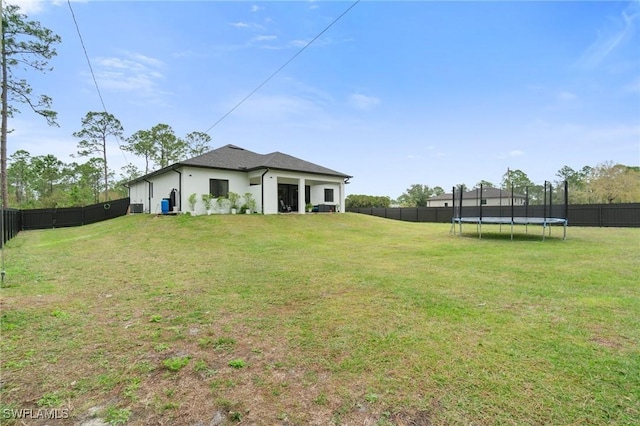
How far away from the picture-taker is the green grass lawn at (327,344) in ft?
5.97

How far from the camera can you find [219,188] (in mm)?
16891

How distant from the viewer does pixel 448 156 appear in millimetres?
30797

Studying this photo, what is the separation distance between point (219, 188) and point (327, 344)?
15721 mm

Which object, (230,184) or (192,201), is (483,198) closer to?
(230,184)

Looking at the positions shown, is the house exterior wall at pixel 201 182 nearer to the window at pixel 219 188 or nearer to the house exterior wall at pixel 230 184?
the house exterior wall at pixel 230 184

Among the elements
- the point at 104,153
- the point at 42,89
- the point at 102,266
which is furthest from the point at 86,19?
the point at 104,153

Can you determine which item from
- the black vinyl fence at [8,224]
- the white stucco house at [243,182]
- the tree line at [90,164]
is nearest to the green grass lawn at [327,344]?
the black vinyl fence at [8,224]

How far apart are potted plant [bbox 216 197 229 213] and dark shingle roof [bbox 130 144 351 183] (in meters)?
1.89

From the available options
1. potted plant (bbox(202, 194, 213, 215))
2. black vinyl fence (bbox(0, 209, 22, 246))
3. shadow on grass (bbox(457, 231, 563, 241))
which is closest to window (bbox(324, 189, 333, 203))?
potted plant (bbox(202, 194, 213, 215))

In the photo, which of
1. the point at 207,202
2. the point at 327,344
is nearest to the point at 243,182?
the point at 207,202

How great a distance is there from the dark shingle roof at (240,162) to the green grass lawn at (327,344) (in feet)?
36.7

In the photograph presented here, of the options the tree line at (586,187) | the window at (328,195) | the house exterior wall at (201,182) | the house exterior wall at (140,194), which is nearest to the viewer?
the tree line at (586,187)

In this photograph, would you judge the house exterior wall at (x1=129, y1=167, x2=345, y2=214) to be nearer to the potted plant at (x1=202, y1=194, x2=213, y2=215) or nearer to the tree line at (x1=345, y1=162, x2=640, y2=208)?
the potted plant at (x1=202, y1=194, x2=213, y2=215)

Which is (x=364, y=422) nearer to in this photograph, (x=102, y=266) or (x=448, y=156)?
(x=102, y=266)
